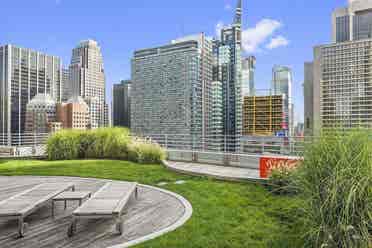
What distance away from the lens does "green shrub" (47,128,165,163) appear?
1057 centimetres

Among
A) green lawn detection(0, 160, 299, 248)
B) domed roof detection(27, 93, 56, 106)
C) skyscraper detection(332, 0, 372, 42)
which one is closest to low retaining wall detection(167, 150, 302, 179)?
green lawn detection(0, 160, 299, 248)

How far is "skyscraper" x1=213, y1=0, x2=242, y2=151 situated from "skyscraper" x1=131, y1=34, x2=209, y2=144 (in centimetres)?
1233

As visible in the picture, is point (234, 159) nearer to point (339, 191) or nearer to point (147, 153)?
point (147, 153)

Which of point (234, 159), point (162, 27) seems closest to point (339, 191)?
point (234, 159)

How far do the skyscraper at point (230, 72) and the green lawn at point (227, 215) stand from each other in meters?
106

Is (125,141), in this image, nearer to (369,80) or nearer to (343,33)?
(369,80)

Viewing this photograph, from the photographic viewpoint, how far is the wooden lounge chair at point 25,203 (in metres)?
3.07

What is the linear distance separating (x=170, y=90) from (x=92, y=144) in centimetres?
9327

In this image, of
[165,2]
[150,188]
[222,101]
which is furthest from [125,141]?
[222,101]

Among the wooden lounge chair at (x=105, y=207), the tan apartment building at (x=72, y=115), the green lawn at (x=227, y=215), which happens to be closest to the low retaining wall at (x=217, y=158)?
the green lawn at (x=227, y=215)

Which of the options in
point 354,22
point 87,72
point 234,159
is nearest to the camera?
point 234,159

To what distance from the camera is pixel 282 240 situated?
299 cm

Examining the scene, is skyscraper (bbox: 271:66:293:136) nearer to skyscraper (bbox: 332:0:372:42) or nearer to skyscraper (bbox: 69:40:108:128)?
skyscraper (bbox: 332:0:372:42)

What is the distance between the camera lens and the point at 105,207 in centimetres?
325
